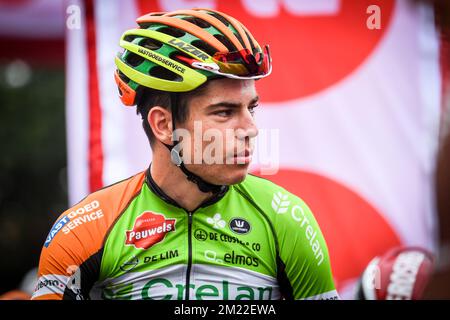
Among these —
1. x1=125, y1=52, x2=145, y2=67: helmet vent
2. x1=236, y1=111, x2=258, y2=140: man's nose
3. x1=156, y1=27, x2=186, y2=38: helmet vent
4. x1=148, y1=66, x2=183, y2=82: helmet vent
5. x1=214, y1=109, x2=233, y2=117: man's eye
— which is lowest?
x1=236, y1=111, x2=258, y2=140: man's nose

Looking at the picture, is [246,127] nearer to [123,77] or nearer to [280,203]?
[280,203]

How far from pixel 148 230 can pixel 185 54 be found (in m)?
0.67

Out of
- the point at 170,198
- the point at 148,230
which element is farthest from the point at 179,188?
the point at 148,230

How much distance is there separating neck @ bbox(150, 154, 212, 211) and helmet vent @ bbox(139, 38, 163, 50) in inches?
17.1

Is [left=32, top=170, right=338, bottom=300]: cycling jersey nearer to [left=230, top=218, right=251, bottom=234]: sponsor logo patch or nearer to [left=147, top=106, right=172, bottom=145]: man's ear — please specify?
[left=230, top=218, right=251, bottom=234]: sponsor logo patch

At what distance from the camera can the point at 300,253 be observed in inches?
91.7

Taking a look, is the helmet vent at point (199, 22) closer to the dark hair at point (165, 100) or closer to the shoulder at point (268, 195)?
the dark hair at point (165, 100)

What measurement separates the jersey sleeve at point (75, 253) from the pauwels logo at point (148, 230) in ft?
0.28

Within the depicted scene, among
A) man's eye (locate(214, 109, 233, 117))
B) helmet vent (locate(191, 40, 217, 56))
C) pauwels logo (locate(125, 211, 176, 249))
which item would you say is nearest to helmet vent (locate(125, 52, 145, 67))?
helmet vent (locate(191, 40, 217, 56))

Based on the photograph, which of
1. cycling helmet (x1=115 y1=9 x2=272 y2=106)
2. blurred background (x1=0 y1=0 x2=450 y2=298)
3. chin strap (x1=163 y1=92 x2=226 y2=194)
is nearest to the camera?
cycling helmet (x1=115 y1=9 x2=272 y2=106)

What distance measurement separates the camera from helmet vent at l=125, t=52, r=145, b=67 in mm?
2396

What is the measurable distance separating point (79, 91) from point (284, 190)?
129 centimetres

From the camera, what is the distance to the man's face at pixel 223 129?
2.34 m
